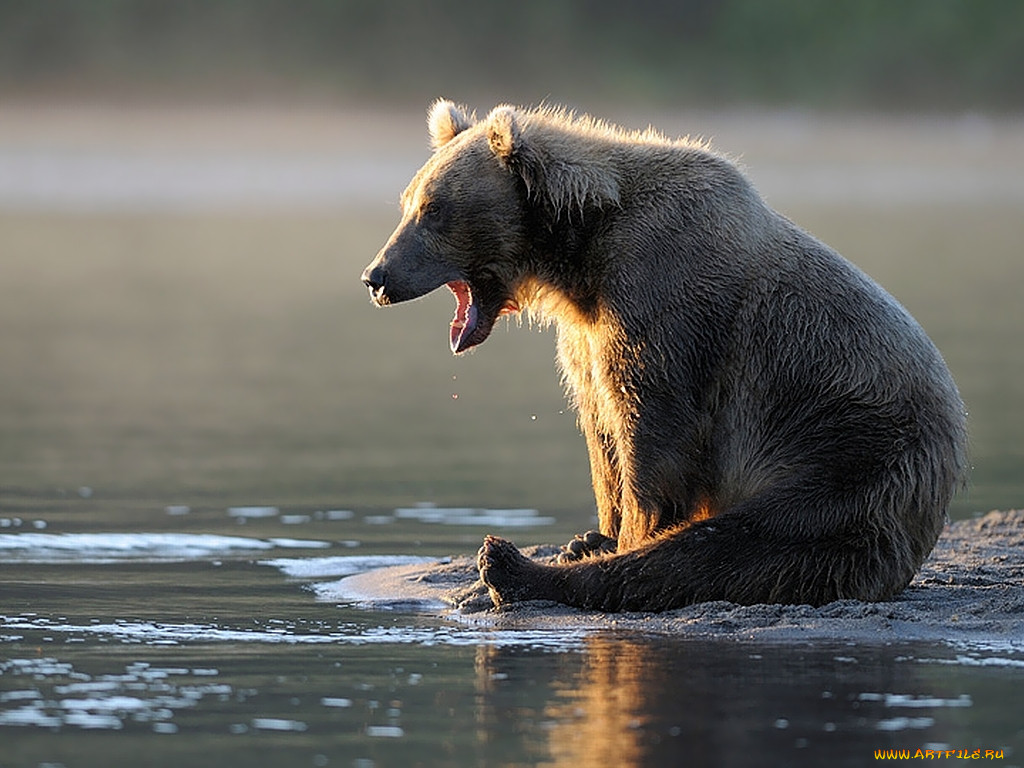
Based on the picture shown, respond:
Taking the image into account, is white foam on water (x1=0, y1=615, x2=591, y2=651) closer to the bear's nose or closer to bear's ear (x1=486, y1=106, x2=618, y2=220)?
the bear's nose

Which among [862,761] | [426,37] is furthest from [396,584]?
[426,37]

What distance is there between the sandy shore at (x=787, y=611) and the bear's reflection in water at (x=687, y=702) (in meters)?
0.21

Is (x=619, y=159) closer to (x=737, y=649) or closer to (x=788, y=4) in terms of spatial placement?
(x=737, y=649)

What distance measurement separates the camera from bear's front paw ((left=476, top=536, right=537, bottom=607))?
703 cm

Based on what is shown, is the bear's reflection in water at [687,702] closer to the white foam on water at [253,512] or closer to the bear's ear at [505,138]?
the bear's ear at [505,138]

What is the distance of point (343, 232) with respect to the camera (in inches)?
1405

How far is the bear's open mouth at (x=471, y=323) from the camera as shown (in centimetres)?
740

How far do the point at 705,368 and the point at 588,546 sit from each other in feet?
2.82

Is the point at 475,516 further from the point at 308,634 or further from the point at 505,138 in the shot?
the point at 308,634

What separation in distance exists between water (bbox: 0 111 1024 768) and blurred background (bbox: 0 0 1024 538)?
0.08 meters

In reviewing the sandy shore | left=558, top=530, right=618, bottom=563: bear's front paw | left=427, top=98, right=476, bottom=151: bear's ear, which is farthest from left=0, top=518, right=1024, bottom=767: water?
left=427, top=98, right=476, bottom=151: bear's ear

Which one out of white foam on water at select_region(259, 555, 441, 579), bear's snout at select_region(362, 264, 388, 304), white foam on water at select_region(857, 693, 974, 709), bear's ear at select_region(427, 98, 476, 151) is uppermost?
bear's ear at select_region(427, 98, 476, 151)

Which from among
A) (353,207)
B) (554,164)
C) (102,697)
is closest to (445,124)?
(554,164)

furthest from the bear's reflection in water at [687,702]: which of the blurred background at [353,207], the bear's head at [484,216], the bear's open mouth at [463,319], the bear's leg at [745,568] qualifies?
the blurred background at [353,207]
